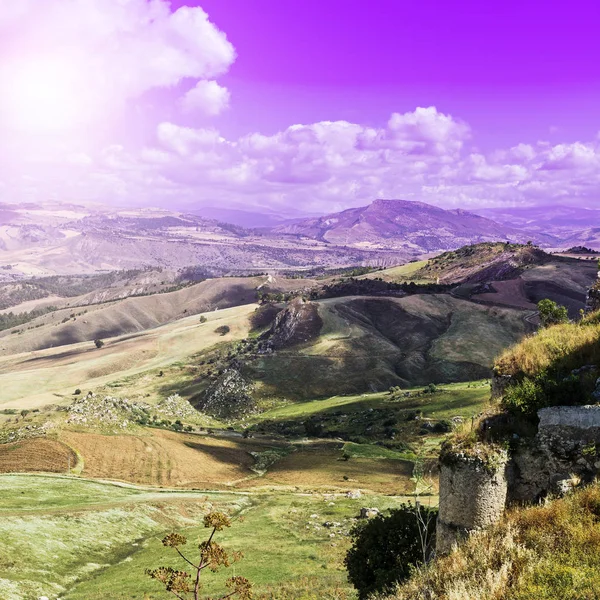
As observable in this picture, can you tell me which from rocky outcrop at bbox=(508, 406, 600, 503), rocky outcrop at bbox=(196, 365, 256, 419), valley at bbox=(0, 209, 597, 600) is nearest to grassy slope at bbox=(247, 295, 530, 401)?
valley at bbox=(0, 209, 597, 600)

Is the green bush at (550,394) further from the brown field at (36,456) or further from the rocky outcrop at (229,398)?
the rocky outcrop at (229,398)

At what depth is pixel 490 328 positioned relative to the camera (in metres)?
163

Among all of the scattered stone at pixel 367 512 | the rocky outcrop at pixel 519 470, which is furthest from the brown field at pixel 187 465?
the rocky outcrop at pixel 519 470

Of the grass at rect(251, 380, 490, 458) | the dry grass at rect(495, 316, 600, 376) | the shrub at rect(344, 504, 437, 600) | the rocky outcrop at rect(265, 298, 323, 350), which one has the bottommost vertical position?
the grass at rect(251, 380, 490, 458)

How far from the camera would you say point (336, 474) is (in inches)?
2689

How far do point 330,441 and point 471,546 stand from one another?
78160 mm

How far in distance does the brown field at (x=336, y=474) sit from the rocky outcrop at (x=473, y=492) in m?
46.9

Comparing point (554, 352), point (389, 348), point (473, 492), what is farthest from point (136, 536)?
point (389, 348)

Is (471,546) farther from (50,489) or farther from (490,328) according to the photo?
(490,328)

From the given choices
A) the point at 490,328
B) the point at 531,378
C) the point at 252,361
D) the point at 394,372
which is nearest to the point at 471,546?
the point at 531,378

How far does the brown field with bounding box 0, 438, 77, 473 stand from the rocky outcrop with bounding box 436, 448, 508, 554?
191 ft

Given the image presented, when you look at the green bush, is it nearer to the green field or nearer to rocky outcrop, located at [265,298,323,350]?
the green field

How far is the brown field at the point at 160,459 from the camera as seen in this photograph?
2510 inches

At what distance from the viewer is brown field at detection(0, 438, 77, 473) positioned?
5991cm
